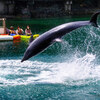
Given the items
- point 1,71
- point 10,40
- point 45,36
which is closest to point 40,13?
point 10,40

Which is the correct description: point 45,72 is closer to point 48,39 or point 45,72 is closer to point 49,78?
point 49,78

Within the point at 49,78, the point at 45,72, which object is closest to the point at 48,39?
the point at 49,78

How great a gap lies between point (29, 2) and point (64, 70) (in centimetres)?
5016

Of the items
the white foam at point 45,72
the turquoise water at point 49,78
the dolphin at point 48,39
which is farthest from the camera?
the white foam at point 45,72

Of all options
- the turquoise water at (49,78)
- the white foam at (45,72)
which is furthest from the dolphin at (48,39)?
the white foam at (45,72)

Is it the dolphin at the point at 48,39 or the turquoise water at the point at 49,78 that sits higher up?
the dolphin at the point at 48,39

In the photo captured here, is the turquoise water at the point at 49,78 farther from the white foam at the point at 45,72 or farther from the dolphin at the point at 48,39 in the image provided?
the dolphin at the point at 48,39

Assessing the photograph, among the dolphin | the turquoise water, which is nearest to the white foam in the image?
the turquoise water

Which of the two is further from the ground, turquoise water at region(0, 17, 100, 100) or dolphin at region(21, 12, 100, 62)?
dolphin at region(21, 12, 100, 62)

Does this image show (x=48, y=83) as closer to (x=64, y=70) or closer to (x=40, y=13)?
(x=64, y=70)

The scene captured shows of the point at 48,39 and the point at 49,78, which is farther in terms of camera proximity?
the point at 49,78

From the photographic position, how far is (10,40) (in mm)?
29469

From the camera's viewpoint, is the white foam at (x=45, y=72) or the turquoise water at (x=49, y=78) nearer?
the turquoise water at (x=49, y=78)

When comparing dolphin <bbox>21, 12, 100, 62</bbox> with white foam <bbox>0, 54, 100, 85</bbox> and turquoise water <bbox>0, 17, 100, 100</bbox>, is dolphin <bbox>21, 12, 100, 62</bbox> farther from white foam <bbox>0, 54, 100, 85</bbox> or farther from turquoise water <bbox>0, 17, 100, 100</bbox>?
white foam <bbox>0, 54, 100, 85</bbox>
